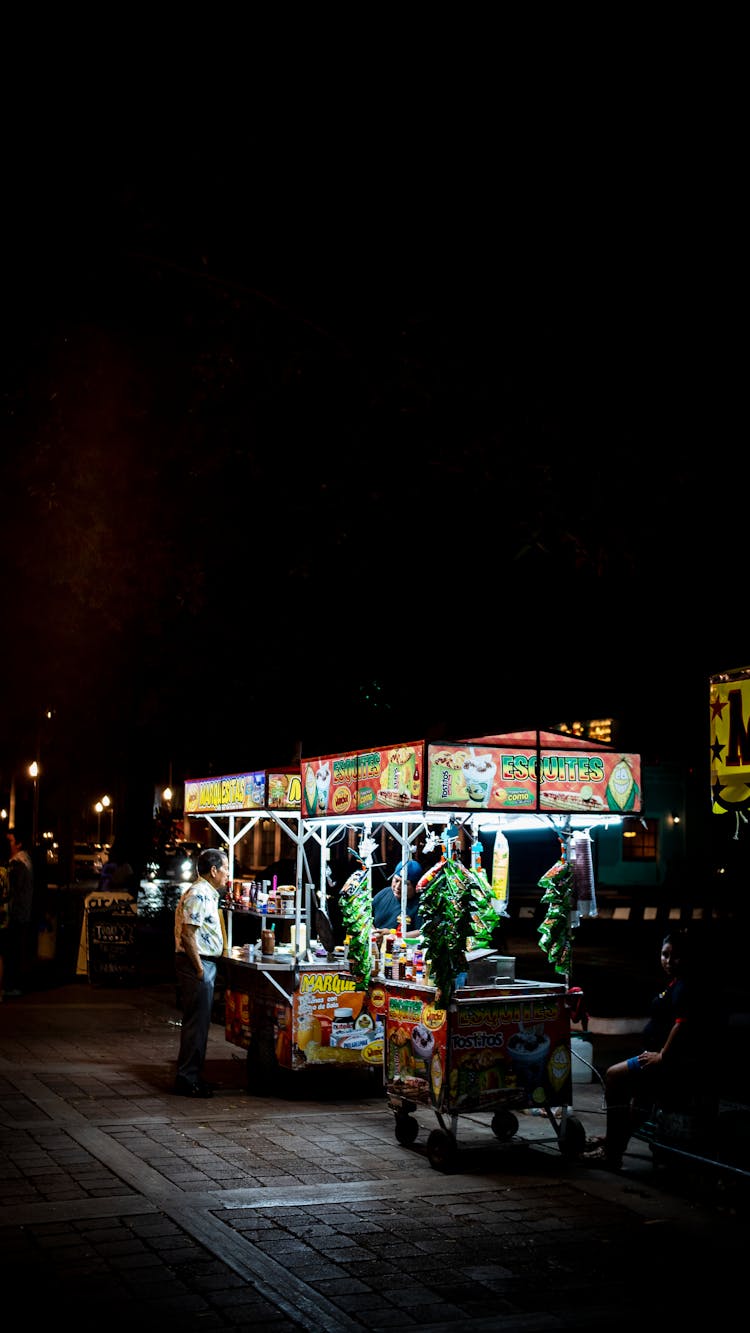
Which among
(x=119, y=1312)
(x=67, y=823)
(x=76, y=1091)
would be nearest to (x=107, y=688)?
(x=67, y=823)

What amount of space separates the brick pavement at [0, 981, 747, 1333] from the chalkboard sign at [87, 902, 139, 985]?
751 centimetres

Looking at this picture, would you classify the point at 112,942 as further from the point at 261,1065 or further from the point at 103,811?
the point at 103,811

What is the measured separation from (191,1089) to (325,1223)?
3848mm

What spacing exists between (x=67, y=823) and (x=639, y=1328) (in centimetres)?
2417

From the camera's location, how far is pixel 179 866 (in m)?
36.3

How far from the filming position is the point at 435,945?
26.8 feet

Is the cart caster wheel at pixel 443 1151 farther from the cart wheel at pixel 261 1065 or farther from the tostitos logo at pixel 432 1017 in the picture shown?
the cart wheel at pixel 261 1065

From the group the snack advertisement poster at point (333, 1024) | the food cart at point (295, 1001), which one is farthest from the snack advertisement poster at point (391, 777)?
the snack advertisement poster at point (333, 1024)

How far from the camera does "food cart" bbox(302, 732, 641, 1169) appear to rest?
8.12m

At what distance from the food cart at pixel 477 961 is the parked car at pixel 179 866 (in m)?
21.0

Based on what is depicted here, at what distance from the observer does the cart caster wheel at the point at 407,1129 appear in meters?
8.42

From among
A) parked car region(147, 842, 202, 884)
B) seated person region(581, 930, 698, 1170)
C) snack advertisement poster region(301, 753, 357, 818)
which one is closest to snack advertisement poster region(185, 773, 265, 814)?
snack advertisement poster region(301, 753, 357, 818)

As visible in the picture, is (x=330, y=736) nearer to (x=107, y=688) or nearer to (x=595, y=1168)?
(x=107, y=688)

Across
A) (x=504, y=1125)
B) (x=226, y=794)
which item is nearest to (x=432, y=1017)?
(x=504, y=1125)
